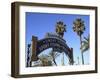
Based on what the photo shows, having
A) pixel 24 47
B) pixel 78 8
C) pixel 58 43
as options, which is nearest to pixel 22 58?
pixel 24 47

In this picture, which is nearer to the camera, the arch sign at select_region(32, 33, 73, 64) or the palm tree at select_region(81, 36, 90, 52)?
the arch sign at select_region(32, 33, 73, 64)

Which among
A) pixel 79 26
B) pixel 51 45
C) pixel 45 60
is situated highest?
pixel 79 26

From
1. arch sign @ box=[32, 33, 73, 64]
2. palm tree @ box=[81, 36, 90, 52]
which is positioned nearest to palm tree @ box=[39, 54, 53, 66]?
arch sign @ box=[32, 33, 73, 64]

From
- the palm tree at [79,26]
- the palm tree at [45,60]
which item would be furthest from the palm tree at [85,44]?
the palm tree at [45,60]

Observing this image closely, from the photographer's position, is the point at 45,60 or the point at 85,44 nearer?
the point at 45,60

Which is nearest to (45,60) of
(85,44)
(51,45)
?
(51,45)

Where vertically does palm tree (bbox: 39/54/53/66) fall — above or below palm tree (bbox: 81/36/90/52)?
below

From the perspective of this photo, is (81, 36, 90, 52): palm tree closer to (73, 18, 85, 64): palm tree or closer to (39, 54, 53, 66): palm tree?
(73, 18, 85, 64): palm tree

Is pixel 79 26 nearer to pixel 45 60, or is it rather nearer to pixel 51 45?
pixel 51 45

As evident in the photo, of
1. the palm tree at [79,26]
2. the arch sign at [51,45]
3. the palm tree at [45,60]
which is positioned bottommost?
the palm tree at [45,60]

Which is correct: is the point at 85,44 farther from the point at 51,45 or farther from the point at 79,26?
the point at 51,45

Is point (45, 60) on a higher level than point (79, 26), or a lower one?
lower

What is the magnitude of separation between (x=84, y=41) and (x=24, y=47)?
0.49 meters

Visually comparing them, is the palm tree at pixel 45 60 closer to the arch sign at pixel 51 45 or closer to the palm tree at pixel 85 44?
the arch sign at pixel 51 45
